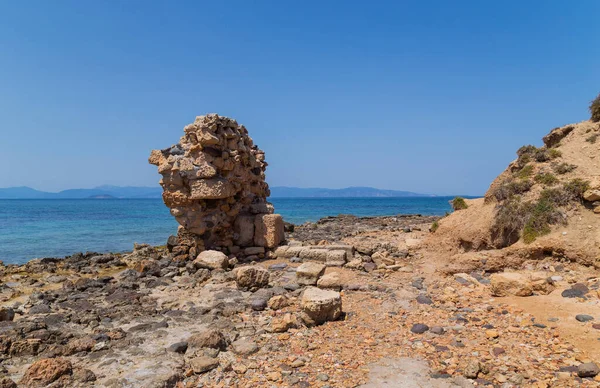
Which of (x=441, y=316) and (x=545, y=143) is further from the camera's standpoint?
(x=545, y=143)

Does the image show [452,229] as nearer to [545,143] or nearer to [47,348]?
[545,143]

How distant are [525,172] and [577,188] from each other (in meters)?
1.83

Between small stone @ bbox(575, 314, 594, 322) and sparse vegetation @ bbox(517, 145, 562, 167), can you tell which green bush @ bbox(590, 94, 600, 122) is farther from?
small stone @ bbox(575, 314, 594, 322)

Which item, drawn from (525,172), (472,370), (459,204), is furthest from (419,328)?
(459,204)

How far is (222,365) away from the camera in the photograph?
5.50m

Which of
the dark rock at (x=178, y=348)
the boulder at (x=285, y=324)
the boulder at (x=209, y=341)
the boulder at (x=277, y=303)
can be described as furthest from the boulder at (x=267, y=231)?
the dark rock at (x=178, y=348)

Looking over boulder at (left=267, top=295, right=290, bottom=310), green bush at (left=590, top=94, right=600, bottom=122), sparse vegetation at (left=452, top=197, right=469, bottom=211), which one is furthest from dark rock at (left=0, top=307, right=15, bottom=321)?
green bush at (left=590, top=94, right=600, bottom=122)

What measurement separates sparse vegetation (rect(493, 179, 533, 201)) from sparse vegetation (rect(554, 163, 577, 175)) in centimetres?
84

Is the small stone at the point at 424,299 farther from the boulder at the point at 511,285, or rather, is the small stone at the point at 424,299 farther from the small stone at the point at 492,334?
the small stone at the point at 492,334

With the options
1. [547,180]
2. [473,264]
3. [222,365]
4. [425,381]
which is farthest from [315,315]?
[547,180]

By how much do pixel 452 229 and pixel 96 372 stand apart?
403 inches

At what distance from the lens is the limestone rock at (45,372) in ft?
16.6

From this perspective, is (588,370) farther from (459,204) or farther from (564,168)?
(459,204)

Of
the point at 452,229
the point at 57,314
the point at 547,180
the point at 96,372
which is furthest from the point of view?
the point at 452,229
